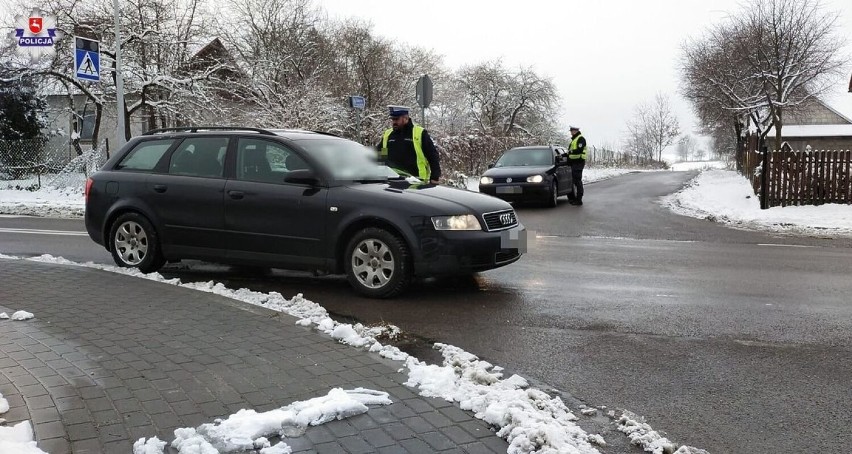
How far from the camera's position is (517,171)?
55.1 ft

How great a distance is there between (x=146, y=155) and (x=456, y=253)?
3.94 metres

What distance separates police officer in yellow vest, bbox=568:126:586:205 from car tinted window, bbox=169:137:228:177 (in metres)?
11.4

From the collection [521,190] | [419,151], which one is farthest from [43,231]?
[521,190]

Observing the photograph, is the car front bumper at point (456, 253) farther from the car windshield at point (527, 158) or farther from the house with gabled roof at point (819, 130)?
the house with gabled roof at point (819, 130)

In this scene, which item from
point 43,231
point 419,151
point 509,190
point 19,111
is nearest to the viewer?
point 419,151

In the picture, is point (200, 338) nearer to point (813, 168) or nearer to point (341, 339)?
point (341, 339)

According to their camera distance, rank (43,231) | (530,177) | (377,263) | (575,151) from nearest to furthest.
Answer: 1. (377,263)
2. (43,231)
3. (530,177)
4. (575,151)

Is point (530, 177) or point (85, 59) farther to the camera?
point (85, 59)

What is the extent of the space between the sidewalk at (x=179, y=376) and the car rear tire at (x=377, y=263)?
1.14 meters

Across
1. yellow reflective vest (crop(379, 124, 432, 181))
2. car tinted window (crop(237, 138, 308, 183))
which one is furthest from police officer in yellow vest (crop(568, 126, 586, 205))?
car tinted window (crop(237, 138, 308, 183))

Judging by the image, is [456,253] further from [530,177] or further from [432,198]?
[530,177]

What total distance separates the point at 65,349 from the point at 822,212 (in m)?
14.4

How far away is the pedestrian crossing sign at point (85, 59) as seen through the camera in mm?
17609

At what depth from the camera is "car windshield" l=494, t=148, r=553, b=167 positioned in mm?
17344
